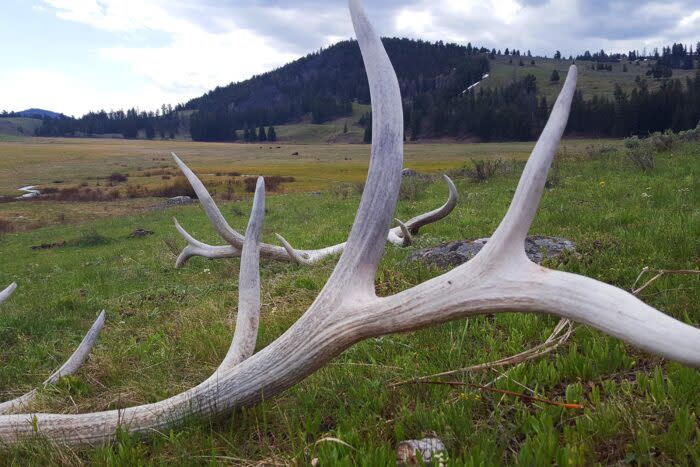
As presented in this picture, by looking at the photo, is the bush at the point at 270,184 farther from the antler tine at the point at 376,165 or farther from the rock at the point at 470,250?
the antler tine at the point at 376,165

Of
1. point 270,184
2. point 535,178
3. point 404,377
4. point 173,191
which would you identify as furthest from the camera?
point 270,184

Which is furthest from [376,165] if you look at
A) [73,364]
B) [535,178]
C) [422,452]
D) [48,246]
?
[48,246]

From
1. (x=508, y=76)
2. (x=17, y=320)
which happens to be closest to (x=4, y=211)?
(x=17, y=320)

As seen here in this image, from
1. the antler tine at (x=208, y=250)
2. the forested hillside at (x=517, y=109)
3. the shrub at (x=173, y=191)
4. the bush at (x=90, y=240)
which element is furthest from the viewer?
the forested hillside at (x=517, y=109)

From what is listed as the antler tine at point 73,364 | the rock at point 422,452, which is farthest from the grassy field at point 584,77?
the rock at point 422,452

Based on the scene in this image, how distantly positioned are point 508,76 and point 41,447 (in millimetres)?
187929

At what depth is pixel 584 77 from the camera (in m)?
149

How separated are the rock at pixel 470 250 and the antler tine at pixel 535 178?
3320 millimetres

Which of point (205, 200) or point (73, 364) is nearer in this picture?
point (73, 364)

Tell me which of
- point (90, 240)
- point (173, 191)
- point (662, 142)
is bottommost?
point (90, 240)

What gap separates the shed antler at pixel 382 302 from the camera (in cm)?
148

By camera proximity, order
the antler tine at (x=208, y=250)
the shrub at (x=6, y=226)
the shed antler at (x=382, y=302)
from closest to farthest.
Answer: the shed antler at (x=382, y=302) < the antler tine at (x=208, y=250) < the shrub at (x=6, y=226)

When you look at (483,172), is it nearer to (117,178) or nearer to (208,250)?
(208,250)

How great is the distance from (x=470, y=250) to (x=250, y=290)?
345cm
